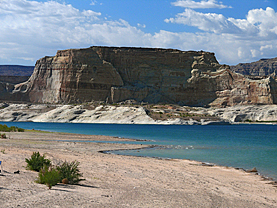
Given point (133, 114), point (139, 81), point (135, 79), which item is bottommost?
point (133, 114)

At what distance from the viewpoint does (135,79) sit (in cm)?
13175

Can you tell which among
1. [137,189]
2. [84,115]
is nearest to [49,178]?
[137,189]

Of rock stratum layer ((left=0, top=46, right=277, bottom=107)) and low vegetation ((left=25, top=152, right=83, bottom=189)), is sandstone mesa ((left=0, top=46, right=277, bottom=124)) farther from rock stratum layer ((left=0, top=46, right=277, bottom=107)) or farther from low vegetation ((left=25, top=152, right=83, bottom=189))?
low vegetation ((left=25, top=152, right=83, bottom=189))

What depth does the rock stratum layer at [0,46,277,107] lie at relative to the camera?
4840 inches

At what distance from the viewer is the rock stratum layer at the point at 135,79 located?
4840 inches

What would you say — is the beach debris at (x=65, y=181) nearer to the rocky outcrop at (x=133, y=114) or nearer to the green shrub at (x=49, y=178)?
the green shrub at (x=49, y=178)

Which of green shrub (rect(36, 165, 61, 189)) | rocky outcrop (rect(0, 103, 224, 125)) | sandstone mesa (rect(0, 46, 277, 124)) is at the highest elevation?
sandstone mesa (rect(0, 46, 277, 124))

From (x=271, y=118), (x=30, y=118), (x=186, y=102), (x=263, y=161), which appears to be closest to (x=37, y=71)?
(x=30, y=118)

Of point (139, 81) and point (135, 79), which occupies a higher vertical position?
point (135, 79)

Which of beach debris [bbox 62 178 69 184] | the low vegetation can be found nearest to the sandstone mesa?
the low vegetation

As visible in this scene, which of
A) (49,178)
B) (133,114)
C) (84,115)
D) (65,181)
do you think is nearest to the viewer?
(49,178)

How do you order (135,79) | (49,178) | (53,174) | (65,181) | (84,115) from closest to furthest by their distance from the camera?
1. (49,178)
2. (53,174)
3. (65,181)
4. (84,115)
5. (135,79)

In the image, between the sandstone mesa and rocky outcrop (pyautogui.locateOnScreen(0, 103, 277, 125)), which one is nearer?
rocky outcrop (pyautogui.locateOnScreen(0, 103, 277, 125))

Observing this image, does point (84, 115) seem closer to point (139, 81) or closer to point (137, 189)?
point (139, 81)
